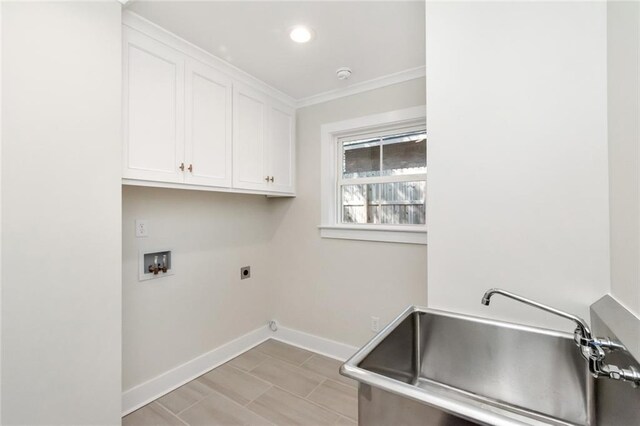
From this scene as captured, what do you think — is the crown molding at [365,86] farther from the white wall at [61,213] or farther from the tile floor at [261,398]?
the tile floor at [261,398]

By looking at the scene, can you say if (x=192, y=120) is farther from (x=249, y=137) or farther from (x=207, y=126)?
(x=249, y=137)

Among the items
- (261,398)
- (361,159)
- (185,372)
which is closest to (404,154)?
(361,159)

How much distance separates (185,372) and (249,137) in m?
1.87

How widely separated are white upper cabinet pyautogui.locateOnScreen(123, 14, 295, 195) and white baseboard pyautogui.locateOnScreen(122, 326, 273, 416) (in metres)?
1.37

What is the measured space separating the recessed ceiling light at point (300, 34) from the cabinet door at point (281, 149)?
0.80 m

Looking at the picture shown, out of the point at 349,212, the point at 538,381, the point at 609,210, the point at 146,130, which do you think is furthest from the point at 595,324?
the point at 146,130

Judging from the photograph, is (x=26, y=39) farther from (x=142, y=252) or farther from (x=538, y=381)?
(x=538, y=381)

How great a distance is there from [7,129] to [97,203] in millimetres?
410

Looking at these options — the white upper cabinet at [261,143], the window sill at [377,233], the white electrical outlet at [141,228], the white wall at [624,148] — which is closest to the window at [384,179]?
the window sill at [377,233]

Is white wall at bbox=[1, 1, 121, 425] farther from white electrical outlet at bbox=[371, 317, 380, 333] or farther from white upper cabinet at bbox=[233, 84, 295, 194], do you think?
white electrical outlet at bbox=[371, 317, 380, 333]

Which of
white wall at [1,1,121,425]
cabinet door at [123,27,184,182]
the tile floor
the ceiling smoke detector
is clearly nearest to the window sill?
the tile floor

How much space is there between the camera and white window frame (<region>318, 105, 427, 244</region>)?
7.09 feet

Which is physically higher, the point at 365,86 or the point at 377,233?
the point at 365,86

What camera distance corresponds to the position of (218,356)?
2361 millimetres
